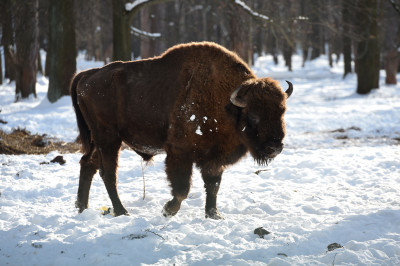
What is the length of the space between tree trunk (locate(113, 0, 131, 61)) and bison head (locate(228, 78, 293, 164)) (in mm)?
8118

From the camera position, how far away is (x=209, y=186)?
201 inches

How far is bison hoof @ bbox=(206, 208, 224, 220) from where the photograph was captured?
4914 mm

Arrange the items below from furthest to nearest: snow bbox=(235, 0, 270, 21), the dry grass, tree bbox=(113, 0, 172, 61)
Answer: tree bbox=(113, 0, 172, 61)
snow bbox=(235, 0, 270, 21)
the dry grass

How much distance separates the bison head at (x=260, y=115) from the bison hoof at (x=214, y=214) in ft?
2.54

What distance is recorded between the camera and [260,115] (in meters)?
4.56

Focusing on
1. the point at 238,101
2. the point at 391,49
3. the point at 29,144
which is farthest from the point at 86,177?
the point at 391,49

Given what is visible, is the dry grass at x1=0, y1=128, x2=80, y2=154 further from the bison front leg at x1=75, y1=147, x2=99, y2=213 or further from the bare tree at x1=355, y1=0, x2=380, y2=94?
the bare tree at x1=355, y1=0, x2=380, y2=94

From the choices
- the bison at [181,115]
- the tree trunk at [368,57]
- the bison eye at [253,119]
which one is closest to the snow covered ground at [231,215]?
the bison at [181,115]

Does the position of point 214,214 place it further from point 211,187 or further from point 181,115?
point 181,115

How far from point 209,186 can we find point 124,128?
1.22 metres

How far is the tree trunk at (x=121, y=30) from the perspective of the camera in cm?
1194

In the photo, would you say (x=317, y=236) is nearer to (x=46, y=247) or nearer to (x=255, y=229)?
(x=255, y=229)

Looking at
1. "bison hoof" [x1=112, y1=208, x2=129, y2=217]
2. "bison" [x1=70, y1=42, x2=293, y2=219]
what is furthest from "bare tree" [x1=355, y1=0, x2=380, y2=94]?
"bison hoof" [x1=112, y1=208, x2=129, y2=217]

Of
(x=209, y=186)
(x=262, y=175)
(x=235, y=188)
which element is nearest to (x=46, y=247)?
(x=209, y=186)
